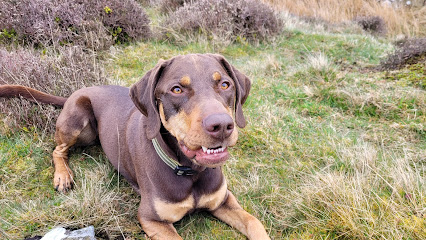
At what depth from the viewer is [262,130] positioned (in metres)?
4.25

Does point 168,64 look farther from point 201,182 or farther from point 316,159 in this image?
point 316,159

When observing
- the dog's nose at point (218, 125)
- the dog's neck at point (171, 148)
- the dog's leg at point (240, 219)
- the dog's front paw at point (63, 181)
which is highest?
the dog's nose at point (218, 125)

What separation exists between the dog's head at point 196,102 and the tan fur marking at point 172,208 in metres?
0.55

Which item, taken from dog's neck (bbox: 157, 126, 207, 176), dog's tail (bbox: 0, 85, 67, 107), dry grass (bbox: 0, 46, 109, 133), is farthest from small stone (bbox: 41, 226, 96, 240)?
dog's tail (bbox: 0, 85, 67, 107)

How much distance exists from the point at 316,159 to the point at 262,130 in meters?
0.80

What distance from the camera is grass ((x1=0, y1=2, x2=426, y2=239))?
2.69 meters

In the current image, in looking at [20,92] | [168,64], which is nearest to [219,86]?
[168,64]

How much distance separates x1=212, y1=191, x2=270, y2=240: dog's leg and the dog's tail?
2496 mm

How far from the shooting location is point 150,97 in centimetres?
246

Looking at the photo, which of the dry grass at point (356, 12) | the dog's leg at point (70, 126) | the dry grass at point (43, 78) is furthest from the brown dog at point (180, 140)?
the dry grass at point (356, 12)

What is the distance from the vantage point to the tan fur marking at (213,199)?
275 centimetres

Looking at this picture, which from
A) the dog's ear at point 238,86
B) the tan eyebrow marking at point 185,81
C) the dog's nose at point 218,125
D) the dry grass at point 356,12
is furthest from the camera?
the dry grass at point 356,12

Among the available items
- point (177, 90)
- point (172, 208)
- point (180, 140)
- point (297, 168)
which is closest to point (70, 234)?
point (172, 208)

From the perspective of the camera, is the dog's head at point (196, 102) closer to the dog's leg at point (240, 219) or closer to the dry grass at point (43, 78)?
the dog's leg at point (240, 219)
